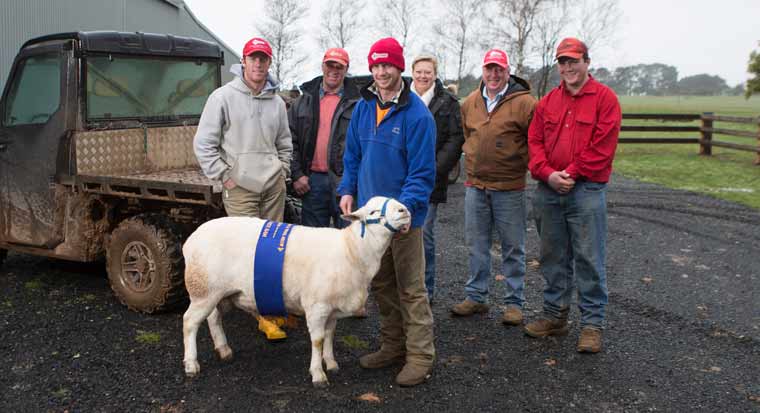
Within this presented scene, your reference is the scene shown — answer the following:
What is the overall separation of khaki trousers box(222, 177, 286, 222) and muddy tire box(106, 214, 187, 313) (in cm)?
76

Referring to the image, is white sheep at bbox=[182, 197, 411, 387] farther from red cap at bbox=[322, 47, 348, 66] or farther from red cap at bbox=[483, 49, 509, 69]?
red cap at bbox=[483, 49, 509, 69]

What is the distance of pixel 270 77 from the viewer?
489cm

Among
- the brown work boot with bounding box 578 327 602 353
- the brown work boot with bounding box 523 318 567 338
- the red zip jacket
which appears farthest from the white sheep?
the brown work boot with bounding box 578 327 602 353

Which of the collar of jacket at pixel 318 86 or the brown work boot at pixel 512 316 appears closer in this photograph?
the brown work boot at pixel 512 316

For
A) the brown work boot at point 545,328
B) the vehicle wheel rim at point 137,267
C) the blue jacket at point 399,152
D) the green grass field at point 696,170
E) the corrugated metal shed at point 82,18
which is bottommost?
the brown work boot at point 545,328

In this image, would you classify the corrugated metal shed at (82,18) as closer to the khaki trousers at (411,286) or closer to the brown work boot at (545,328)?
the khaki trousers at (411,286)

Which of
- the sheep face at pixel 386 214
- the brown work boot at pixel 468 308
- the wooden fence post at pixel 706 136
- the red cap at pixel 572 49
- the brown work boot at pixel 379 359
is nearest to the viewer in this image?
the sheep face at pixel 386 214

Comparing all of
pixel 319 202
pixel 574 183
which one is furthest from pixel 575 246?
pixel 319 202

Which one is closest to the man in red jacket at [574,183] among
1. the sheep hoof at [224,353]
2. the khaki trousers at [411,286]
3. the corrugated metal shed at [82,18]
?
the khaki trousers at [411,286]

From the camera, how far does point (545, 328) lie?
16.4 ft

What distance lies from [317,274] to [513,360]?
1.68 meters

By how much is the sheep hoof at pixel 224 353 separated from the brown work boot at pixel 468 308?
2.04m

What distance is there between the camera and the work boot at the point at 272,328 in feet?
15.8

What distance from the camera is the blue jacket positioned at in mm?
3951
